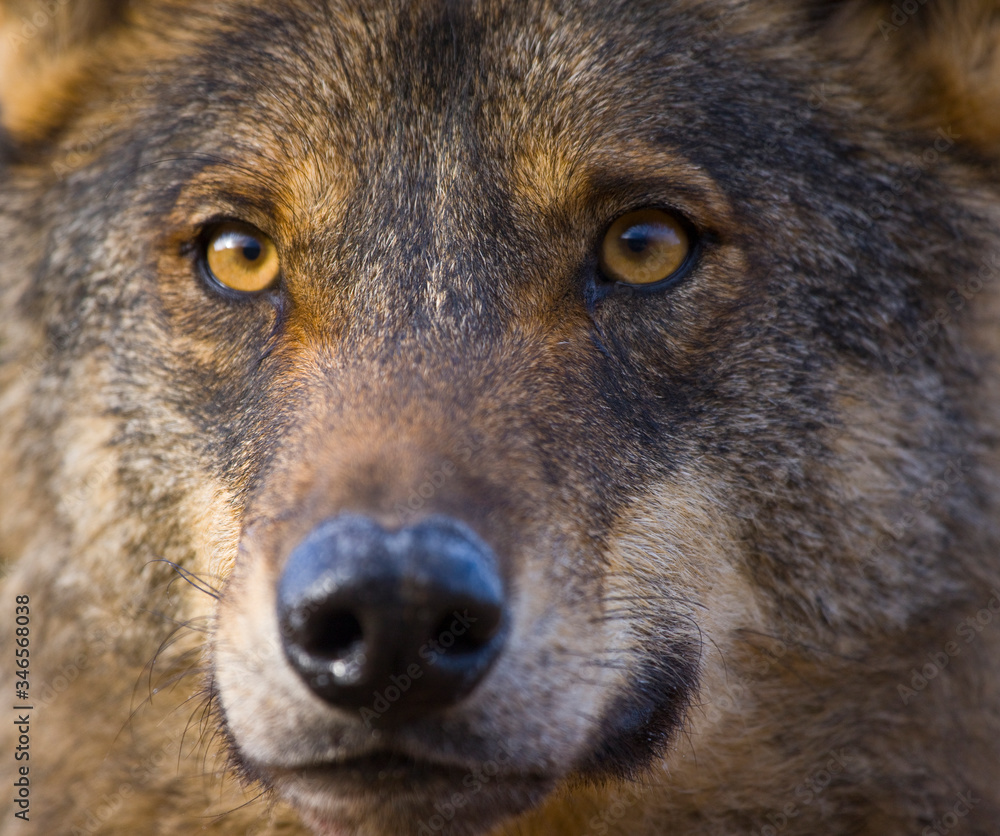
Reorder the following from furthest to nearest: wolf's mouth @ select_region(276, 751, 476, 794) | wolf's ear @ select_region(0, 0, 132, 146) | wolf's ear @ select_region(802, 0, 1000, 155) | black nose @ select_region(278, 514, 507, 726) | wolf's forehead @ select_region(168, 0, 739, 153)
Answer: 1. wolf's ear @ select_region(0, 0, 132, 146)
2. wolf's ear @ select_region(802, 0, 1000, 155)
3. wolf's forehead @ select_region(168, 0, 739, 153)
4. wolf's mouth @ select_region(276, 751, 476, 794)
5. black nose @ select_region(278, 514, 507, 726)

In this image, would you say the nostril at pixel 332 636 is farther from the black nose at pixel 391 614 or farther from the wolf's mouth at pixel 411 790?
the wolf's mouth at pixel 411 790

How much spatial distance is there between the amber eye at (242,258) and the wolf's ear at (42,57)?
1.00m

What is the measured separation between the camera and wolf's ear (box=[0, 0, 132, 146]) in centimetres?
355

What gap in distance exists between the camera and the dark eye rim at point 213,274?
9.93 ft

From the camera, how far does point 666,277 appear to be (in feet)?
9.62

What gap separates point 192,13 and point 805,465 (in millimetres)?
2542

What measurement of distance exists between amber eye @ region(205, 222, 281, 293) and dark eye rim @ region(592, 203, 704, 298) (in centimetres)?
96

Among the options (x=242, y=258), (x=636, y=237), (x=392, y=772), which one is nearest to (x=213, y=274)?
(x=242, y=258)

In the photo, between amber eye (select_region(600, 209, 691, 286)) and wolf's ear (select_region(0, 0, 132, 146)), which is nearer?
amber eye (select_region(600, 209, 691, 286))

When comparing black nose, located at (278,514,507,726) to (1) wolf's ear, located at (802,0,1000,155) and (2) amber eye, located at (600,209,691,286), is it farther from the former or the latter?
(1) wolf's ear, located at (802,0,1000,155)

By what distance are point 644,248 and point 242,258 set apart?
1219mm

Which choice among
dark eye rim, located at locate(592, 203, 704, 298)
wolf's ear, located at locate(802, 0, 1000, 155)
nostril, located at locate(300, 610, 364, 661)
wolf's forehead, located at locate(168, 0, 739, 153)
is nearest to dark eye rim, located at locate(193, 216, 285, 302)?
wolf's forehead, located at locate(168, 0, 739, 153)

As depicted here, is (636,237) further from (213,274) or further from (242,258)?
(213,274)

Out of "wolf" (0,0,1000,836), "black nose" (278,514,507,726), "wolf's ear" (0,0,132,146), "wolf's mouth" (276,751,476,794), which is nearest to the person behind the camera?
"black nose" (278,514,507,726)
